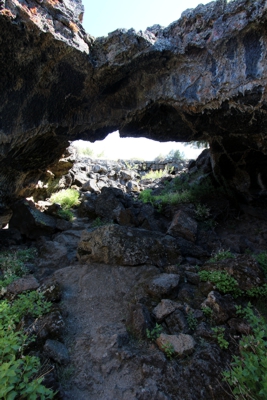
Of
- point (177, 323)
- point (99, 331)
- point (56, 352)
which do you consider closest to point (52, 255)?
point (99, 331)

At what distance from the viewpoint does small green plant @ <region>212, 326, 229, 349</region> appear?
4.33 m

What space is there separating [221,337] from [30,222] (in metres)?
6.68

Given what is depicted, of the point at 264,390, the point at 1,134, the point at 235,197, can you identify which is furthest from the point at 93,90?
the point at 264,390

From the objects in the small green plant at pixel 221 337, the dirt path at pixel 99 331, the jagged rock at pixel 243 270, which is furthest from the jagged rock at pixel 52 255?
the small green plant at pixel 221 337

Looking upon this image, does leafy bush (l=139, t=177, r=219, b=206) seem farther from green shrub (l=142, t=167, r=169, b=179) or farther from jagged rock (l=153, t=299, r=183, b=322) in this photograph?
jagged rock (l=153, t=299, r=183, b=322)

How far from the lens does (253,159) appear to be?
9.30m

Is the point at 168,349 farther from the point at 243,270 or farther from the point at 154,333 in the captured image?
the point at 243,270

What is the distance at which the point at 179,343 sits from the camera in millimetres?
4332

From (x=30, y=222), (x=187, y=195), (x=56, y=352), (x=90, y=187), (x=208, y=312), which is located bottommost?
(x=30, y=222)

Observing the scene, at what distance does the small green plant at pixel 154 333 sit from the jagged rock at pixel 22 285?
2534mm

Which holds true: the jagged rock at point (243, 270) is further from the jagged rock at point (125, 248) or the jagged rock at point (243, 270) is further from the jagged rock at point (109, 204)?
the jagged rock at point (109, 204)

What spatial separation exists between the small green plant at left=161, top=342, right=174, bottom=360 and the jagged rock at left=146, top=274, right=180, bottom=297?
45.0 inches

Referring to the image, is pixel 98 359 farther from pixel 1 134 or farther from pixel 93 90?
pixel 93 90

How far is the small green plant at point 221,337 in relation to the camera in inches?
171
